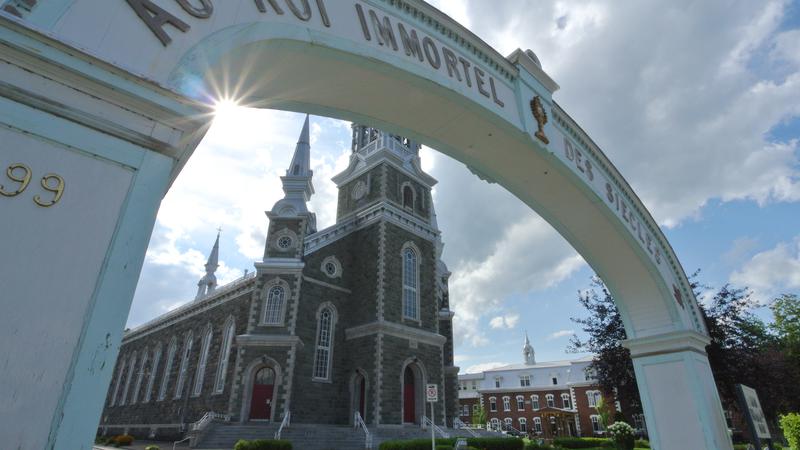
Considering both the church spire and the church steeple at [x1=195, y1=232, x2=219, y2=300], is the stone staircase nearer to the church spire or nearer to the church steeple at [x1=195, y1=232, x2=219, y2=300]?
the church spire

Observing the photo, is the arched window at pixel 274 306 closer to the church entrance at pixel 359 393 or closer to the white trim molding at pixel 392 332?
the white trim molding at pixel 392 332

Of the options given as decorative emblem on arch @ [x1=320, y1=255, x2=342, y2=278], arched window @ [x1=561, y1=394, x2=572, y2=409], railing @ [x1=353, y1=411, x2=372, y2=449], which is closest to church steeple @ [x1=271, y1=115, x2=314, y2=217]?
decorative emblem on arch @ [x1=320, y1=255, x2=342, y2=278]

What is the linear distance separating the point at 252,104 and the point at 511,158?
9.81 ft

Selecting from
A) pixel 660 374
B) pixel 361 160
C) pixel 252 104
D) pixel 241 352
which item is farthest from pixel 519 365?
pixel 252 104

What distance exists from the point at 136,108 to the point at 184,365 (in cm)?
3142

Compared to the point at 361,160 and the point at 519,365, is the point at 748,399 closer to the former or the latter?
the point at 361,160

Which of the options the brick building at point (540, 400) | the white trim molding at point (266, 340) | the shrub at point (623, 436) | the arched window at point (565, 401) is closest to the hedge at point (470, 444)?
the shrub at point (623, 436)

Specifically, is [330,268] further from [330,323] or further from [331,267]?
[330,323]

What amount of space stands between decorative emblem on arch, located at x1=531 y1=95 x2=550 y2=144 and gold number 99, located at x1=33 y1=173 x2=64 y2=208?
4305 millimetres

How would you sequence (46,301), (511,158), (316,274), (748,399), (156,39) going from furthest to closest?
(316,274)
(748,399)
(511,158)
(156,39)
(46,301)

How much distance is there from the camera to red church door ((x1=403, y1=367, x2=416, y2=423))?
75.4 feet

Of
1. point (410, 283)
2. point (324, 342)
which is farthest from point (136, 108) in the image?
point (410, 283)

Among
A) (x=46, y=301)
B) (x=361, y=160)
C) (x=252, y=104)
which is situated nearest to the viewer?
(x=46, y=301)

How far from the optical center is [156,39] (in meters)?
2.53
